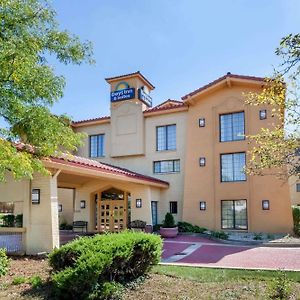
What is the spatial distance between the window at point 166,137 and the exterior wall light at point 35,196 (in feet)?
41.5

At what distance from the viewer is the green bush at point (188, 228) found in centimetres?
2150

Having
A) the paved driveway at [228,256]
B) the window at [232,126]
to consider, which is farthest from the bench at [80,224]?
the window at [232,126]

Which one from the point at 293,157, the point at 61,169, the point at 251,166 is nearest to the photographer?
the point at 293,157

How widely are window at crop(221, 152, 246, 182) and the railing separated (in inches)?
529

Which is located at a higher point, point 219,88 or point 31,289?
point 219,88

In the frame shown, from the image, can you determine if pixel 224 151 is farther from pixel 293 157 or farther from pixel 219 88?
pixel 293 157

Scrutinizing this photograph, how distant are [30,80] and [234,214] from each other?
55.5 ft

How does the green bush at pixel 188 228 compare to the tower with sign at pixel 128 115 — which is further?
the tower with sign at pixel 128 115

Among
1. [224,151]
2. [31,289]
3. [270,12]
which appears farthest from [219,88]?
[31,289]

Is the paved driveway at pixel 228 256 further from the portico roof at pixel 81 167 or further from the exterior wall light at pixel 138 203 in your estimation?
the exterior wall light at pixel 138 203

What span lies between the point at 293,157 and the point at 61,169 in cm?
886

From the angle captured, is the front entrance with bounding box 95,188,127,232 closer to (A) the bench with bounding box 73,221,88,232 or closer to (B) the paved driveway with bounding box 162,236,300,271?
(A) the bench with bounding box 73,221,88,232

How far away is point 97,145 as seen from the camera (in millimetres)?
26891

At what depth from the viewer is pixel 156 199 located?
23453mm
